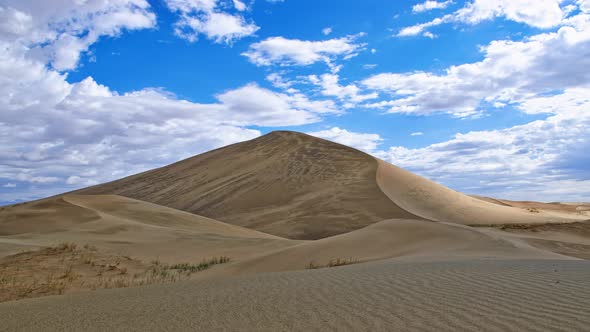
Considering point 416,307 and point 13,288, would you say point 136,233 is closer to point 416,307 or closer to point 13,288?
point 13,288

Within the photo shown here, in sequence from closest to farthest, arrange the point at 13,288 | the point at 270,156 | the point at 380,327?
the point at 380,327 → the point at 13,288 → the point at 270,156

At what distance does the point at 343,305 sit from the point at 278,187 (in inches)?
1363

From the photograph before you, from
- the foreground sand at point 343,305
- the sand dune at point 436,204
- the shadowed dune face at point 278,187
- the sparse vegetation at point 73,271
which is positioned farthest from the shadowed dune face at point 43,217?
the sand dune at point 436,204

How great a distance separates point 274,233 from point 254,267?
16.0 meters

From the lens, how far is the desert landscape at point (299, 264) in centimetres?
447

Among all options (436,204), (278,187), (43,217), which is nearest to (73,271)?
(43,217)

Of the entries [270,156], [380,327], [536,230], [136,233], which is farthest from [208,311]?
[270,156]

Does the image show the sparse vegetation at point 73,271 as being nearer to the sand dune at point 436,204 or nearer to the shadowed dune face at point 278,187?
the shadowed dune face at point 278,187

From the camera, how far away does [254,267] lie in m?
12.7

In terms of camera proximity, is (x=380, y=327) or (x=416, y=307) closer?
(x=380, y=327)

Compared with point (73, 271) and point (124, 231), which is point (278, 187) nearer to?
point (124, 231)

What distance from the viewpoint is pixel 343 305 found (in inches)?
191

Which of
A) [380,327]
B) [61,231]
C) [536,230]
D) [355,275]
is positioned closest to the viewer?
[380,327]

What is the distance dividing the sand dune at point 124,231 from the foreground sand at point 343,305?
30.0ft
